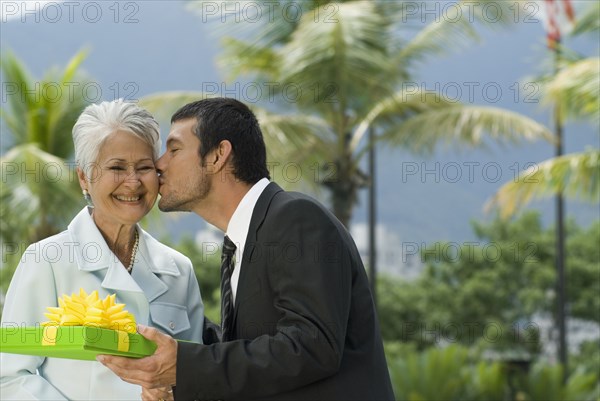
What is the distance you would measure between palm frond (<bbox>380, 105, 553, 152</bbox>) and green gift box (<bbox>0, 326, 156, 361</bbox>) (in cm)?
1300

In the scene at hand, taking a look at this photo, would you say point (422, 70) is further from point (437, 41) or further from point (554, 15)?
point (437, 41)

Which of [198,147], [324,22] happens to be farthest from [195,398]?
[324,22]

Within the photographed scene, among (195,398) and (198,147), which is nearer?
(195,398)

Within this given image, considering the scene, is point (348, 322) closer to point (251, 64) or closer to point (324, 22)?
point (324, 22)

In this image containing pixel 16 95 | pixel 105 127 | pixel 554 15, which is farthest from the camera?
pixel 554 15

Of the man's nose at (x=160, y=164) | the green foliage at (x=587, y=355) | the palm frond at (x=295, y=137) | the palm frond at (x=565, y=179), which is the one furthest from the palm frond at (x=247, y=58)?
the green foliage at (x=587, y=355)

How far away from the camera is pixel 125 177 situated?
135 inches

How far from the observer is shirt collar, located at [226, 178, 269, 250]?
9.95ft

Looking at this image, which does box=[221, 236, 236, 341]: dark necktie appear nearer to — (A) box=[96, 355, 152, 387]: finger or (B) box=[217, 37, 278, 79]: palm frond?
(A) box=[96, 355, 152, 387]: finger

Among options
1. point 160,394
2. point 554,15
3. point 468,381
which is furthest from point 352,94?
point 160,394

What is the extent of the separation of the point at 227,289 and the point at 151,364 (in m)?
0.36

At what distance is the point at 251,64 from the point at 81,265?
13.3 m

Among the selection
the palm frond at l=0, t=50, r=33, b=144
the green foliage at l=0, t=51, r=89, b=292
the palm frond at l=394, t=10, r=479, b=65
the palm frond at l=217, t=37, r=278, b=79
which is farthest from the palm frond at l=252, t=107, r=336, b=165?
the palm frond at l=0, t=50, r=33, b=144

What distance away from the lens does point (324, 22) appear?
14383 millimetres
